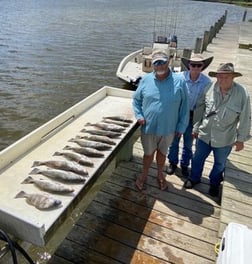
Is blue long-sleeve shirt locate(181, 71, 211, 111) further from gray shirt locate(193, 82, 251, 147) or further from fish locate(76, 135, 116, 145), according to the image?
fish locate(76, 135, 116, 145)

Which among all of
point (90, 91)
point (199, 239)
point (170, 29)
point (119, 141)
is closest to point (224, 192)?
point (199, 239)

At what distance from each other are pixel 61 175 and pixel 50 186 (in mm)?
185

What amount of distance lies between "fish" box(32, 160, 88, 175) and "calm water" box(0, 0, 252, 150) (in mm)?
5038

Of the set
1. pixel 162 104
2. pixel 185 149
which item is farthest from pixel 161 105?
pixel 185 149

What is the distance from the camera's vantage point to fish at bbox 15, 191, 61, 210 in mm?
2416

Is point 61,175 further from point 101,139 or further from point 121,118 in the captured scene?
point 121,118

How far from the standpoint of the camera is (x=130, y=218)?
12.0ft

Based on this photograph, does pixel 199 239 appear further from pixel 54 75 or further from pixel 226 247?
pixel 54 75

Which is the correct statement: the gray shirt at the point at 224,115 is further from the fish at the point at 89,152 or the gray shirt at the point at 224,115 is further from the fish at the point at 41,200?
the fish at the point at 41,200

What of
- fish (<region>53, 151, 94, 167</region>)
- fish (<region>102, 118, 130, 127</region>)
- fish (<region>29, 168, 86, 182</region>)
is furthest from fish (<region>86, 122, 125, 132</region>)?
fish (<region>29, 168, 86, 182</region>)

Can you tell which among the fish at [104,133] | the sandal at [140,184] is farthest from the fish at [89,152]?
the sandal at [140,184]

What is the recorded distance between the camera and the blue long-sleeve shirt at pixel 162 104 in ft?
11.2

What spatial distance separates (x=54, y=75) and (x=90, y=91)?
2295 mm

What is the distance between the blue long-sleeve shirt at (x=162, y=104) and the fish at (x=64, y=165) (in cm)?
105
